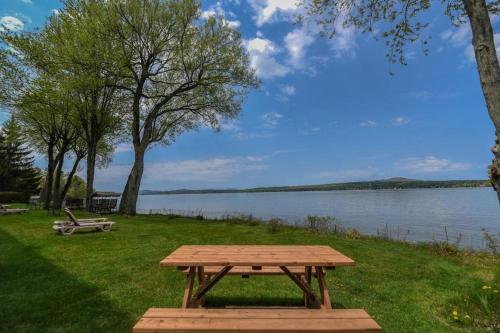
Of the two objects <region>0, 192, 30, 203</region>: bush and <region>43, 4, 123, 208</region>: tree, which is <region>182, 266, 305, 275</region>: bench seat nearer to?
<region>43, 4, 123, 208</region>: tree

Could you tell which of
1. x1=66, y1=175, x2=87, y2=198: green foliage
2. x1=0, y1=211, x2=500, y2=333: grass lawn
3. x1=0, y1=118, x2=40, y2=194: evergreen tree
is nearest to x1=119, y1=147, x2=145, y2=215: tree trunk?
x1=0, y1=211, x2=500, y2=333: grass lawn

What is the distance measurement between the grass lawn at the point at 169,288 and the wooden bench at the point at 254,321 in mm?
1669

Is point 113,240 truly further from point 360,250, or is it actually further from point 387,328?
point 387,328

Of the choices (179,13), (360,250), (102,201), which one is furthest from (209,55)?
(360,250)

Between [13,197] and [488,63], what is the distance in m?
45.6

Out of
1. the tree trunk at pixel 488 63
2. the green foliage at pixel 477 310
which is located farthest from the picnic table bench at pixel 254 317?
the green foliage at pixel 477 310

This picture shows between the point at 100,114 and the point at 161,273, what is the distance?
1899cm

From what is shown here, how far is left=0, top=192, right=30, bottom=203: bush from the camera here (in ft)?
113

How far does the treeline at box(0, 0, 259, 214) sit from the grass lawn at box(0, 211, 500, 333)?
12.3m

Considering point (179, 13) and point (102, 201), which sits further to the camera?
point (102, 201)

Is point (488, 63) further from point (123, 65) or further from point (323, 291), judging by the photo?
point (123, 65)

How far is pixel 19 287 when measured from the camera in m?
5.72

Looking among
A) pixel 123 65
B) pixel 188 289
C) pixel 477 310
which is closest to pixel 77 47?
pixel 123 65

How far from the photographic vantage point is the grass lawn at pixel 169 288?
14.3 ft
